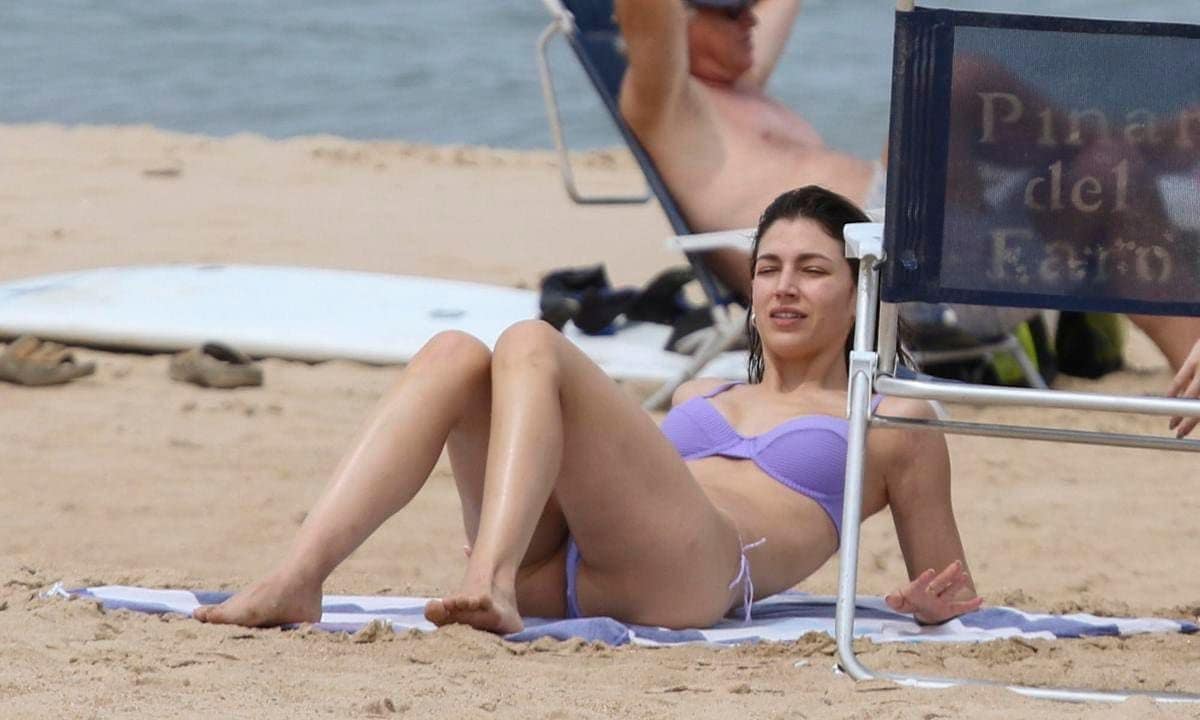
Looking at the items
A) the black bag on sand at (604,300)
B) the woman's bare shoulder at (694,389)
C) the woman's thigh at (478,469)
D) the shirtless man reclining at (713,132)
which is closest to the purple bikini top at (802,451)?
the woman's bare shoulder at (694,389)

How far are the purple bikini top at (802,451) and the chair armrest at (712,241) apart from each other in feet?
5.83

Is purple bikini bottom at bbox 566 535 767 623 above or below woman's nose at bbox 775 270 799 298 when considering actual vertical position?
below

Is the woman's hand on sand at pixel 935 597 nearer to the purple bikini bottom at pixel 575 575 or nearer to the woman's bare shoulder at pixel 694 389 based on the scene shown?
the purple bikini bottom at pixel 575 575

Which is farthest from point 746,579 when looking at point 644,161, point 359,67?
point 359,67

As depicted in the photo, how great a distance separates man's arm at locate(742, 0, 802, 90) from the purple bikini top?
2833mm

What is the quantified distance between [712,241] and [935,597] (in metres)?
2.25

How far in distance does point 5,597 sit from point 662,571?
109 cm

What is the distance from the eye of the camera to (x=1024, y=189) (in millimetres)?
2840

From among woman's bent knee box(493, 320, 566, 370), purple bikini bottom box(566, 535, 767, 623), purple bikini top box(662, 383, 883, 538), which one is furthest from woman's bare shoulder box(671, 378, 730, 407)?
woman's bent knee box(493, 320, 566, 370)

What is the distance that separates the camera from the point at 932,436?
331cm

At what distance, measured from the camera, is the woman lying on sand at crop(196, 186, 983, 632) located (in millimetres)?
2998

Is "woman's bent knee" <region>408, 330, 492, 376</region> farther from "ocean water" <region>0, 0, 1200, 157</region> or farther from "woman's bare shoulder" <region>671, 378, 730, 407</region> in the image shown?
"ocean water" <region>0, 0, 1200, 157</region>

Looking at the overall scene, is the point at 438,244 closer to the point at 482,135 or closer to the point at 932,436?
the point at 482,135

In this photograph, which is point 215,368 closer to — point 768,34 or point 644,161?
point 644,161
